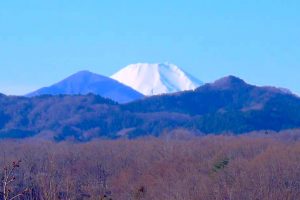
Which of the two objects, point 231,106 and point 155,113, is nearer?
point 155,113

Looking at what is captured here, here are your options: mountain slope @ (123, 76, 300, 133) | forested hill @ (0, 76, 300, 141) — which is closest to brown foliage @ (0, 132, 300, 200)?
mountain slope @ (123, 76, 300, 133)

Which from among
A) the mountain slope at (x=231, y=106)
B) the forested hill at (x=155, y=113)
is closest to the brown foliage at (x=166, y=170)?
the mountain slope at (x=231, y=106)

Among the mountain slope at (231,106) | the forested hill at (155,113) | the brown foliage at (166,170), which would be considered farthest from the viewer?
the forested hill at (155,113)

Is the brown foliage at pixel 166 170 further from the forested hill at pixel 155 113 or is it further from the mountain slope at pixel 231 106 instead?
the forested hill at pixel 155 113

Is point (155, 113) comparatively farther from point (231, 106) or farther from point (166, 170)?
point (166, 170)

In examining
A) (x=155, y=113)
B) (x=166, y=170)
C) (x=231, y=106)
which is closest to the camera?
(x=166, y=170)

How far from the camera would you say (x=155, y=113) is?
131875 millimetres

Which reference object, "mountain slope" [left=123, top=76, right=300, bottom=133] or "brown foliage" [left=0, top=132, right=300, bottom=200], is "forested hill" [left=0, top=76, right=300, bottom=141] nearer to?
"mountain slope" [left=123, top=76, right=300, bottom=133]

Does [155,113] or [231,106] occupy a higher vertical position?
[231,106]

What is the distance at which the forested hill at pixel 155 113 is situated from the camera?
11746cm

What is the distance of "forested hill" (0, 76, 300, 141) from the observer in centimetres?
11746

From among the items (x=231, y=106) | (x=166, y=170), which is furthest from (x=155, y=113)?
(x=166, y=170)

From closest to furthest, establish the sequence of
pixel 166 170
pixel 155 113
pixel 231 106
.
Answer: pixel 166 170
pixel 155 113
pixel 231 106

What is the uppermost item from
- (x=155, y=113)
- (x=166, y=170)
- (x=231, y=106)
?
(x=231, y=106)
